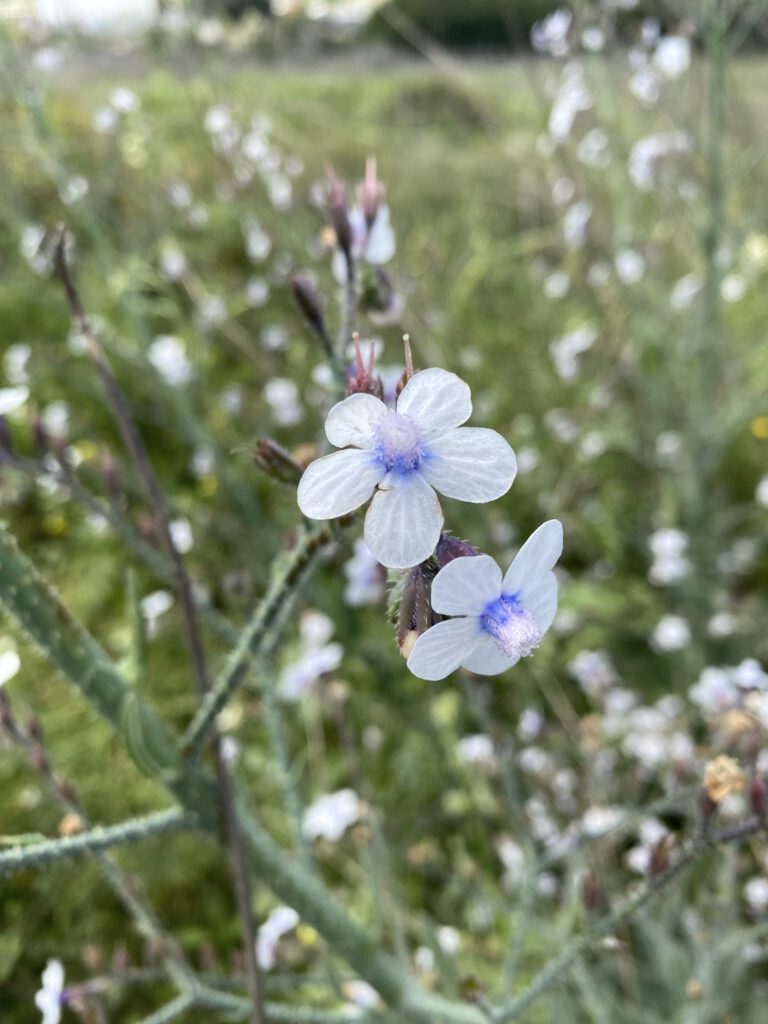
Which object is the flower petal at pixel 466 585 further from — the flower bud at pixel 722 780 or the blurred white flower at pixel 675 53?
the blurred white flower at pixel 675 53

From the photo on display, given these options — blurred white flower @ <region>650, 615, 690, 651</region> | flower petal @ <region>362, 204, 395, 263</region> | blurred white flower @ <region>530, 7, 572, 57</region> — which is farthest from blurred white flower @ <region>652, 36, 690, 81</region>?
flower petal @ <region>362, 204, 395, 263</region>

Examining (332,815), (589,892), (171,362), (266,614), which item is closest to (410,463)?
(266,614)

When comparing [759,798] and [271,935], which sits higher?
[759,798]

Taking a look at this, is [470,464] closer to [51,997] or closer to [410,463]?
[410,463]

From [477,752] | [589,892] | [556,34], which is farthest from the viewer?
Answer: [556,34]

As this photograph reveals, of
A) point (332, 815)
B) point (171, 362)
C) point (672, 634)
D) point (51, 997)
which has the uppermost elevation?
point (51, 997)

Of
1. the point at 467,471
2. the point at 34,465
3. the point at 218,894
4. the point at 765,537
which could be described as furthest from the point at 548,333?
the point at 467,471

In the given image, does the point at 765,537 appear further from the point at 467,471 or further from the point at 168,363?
the point at 467,471
